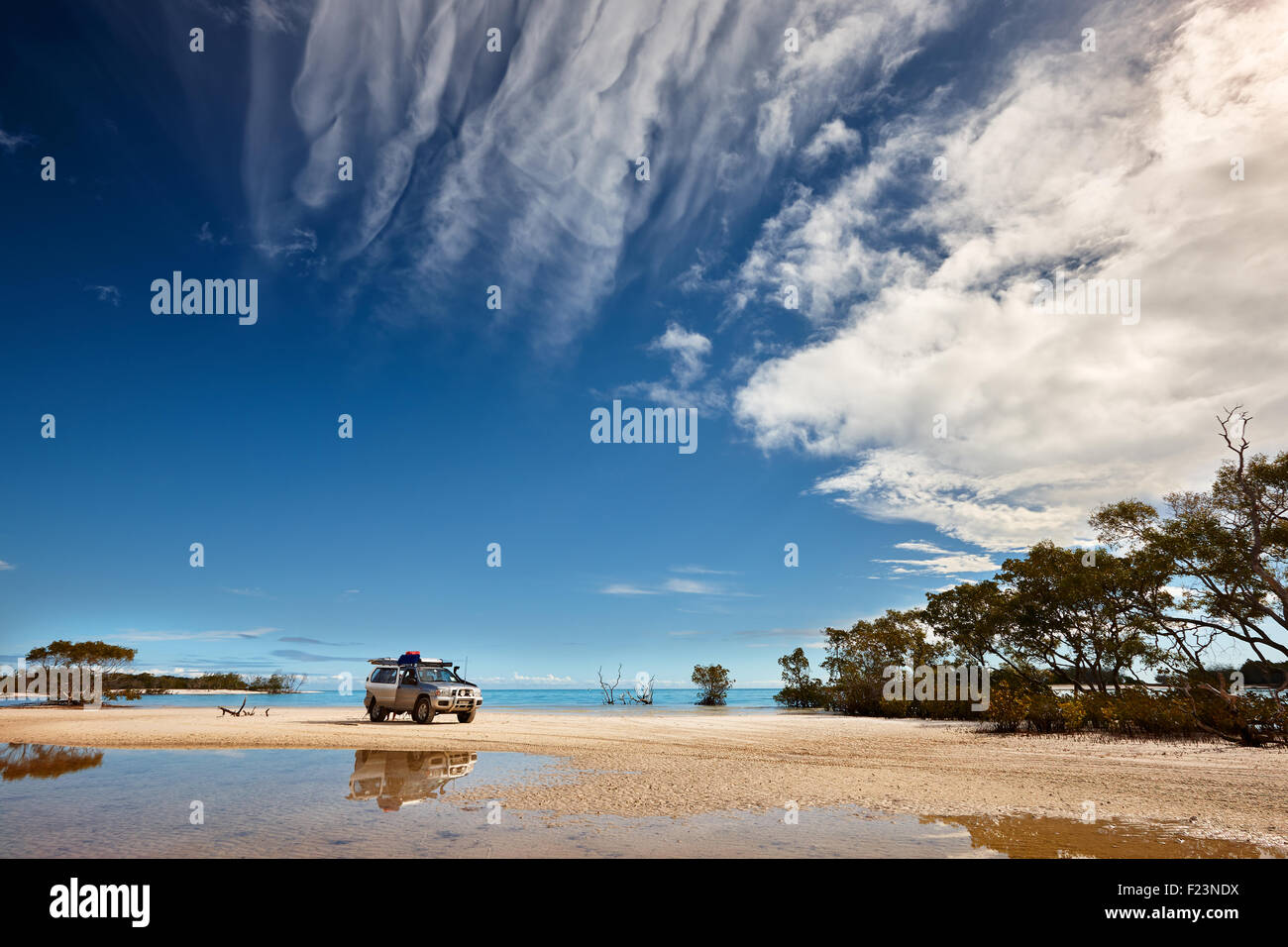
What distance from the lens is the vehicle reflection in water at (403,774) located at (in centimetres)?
1181

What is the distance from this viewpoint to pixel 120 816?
987cm

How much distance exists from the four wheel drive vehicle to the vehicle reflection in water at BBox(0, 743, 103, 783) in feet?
35.3

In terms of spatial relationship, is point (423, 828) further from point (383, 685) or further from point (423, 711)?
point (383, 685)

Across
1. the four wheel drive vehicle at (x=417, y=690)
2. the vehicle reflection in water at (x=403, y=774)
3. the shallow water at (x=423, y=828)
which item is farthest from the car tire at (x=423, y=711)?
the shallow water at (x=423, y=828)

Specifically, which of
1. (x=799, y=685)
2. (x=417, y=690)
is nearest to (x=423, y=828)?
(x=417, y=690)

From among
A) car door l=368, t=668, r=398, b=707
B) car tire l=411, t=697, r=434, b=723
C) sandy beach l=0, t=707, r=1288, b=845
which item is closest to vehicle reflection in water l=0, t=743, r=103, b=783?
sandy beach l=0, t=707, r=1288, b=845

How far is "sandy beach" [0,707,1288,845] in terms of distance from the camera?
11.4 meters

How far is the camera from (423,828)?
9.15 m

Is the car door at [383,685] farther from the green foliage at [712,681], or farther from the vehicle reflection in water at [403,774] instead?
the green foliage at [712,681]
